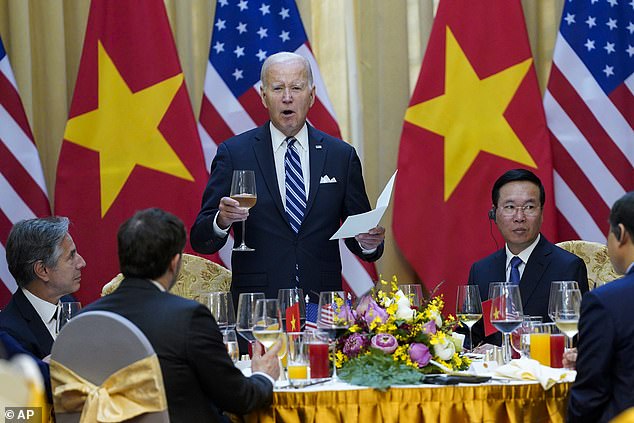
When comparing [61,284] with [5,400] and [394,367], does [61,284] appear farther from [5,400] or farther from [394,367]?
[5,400]

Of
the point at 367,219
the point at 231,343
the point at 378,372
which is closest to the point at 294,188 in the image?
the point at 367,219

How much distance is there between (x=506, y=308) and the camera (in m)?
3.27

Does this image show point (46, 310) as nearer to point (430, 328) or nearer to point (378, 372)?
point (378, 372)

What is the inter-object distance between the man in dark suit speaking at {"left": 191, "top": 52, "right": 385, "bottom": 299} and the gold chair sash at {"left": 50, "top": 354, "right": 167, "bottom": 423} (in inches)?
67.0

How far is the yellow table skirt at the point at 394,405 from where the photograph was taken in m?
3.01

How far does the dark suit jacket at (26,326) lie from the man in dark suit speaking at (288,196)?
3.23 ft

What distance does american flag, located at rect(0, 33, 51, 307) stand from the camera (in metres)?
5.31

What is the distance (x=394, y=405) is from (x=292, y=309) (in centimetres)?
61

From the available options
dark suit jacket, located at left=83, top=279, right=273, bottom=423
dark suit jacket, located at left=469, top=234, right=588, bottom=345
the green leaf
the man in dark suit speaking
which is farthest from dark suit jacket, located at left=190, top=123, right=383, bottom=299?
dark suit jacket, located at left=83, top=279, right=273, bottom=423

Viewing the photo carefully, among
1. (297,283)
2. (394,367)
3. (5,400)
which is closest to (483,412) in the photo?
(394,367)

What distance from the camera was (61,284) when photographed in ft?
12.3

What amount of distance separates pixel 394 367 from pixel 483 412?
1.08 feet

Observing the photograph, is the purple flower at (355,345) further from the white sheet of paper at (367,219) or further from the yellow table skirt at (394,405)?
the white sheet of paper at (367,219)

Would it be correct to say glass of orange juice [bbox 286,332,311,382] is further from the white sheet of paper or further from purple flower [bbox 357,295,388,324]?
the white sheet of paper
